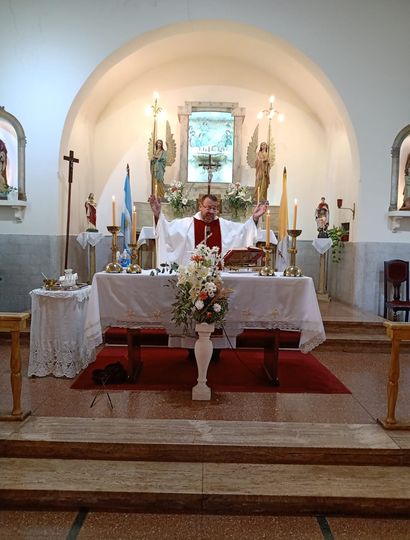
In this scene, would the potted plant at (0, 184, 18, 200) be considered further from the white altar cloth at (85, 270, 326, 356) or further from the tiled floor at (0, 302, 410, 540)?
the white altar cloth at (85, 270, 326, 356)

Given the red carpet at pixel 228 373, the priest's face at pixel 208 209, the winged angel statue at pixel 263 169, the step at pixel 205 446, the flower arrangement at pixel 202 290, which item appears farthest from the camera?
the winged angel statue at pixel 263 169

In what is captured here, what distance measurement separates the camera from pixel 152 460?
306cm

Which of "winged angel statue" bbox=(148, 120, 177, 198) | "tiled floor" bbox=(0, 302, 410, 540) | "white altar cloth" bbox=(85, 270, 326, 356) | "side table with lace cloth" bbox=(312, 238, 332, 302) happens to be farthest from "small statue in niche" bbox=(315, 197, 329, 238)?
"white altar cloth" bbox=(85, 270, 326, 356)

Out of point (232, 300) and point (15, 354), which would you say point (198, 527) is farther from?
point (232, 300)

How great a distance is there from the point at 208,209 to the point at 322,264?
385cm

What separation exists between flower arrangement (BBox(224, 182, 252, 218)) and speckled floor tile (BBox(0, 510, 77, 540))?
6425 mm

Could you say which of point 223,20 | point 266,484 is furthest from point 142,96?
point 266,484

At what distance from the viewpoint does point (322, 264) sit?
8.09m

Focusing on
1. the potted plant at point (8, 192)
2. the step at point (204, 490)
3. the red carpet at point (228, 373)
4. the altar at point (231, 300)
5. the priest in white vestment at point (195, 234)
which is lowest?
the step at point (204, 490)

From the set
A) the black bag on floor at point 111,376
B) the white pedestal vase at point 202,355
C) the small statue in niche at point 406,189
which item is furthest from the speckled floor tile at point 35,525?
the small statue in niche at point 406,189

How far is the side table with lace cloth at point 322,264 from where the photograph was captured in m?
7.82

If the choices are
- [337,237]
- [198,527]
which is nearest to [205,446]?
[198,527]

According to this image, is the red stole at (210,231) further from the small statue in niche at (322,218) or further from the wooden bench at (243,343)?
the small statue in niche at (322,218)

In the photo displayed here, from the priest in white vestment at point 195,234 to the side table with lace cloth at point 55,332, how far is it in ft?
3.87
